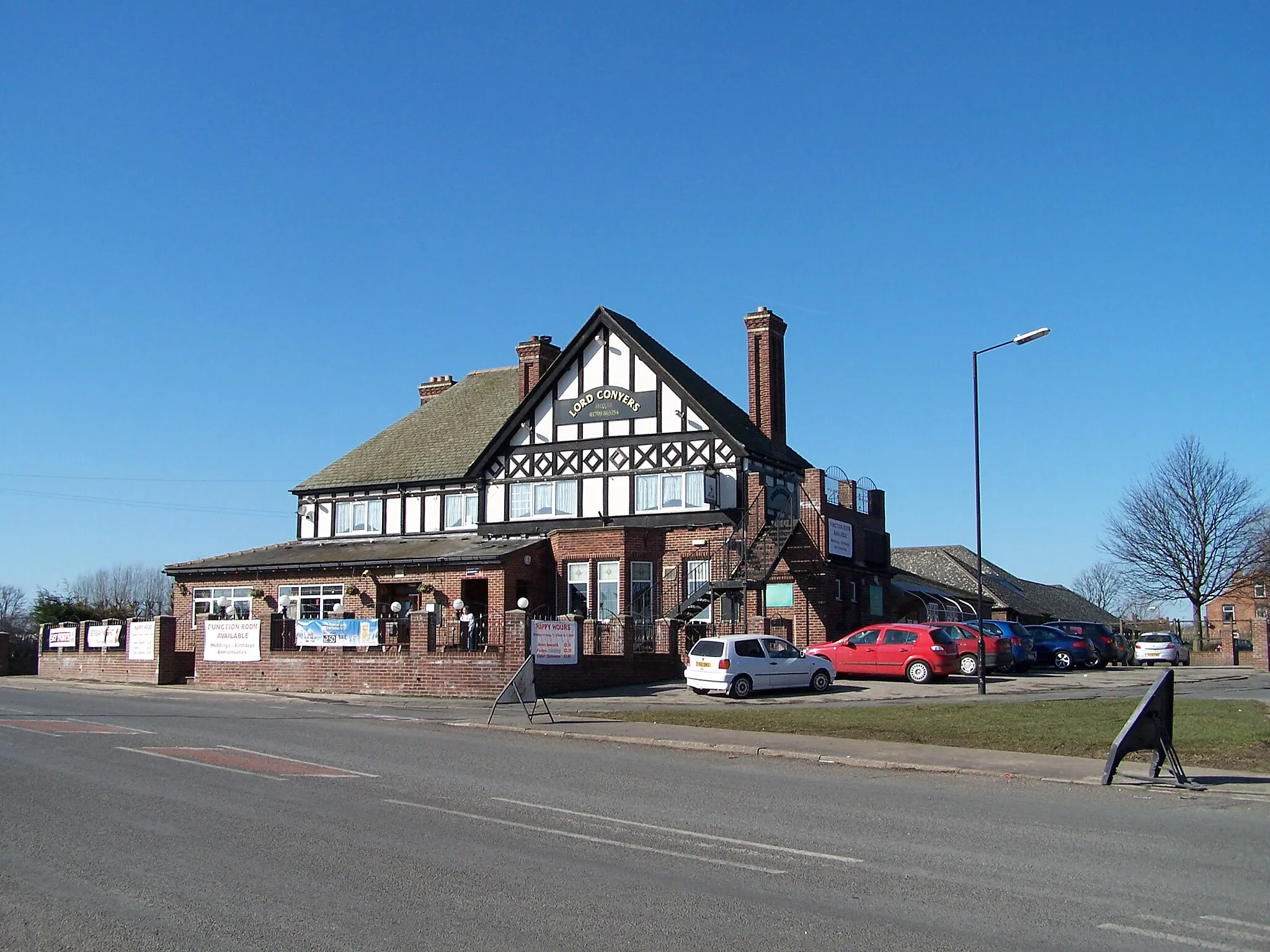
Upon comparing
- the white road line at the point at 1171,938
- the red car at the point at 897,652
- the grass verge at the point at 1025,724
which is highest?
the red car at the point at 897,652

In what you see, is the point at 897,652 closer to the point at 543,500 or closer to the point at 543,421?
the point at 543,500

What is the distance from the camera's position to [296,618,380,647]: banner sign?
106ft

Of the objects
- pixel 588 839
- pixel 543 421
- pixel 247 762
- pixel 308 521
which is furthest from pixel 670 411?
pixel 588 839

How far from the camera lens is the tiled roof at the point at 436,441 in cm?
4619

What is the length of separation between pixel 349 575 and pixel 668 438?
12.2 metres

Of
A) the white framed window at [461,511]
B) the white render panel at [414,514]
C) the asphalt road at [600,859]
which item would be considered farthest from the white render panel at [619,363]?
the asphalt road at [600,859]

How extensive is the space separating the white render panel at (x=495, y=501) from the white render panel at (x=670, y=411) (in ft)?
22.2

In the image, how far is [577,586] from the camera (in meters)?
39.4

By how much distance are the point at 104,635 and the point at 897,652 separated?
27.2m

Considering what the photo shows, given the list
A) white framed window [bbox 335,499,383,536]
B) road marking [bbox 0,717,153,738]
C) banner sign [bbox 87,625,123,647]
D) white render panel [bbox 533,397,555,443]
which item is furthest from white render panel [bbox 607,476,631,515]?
road marking [bbox 0,717,153,738]

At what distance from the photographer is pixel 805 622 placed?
3688 cm

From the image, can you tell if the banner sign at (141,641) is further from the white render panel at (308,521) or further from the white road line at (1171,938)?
the white road line at (1171,938)

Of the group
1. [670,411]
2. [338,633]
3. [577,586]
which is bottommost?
[338,633]

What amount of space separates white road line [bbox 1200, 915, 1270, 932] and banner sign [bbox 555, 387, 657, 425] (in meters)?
33.1
